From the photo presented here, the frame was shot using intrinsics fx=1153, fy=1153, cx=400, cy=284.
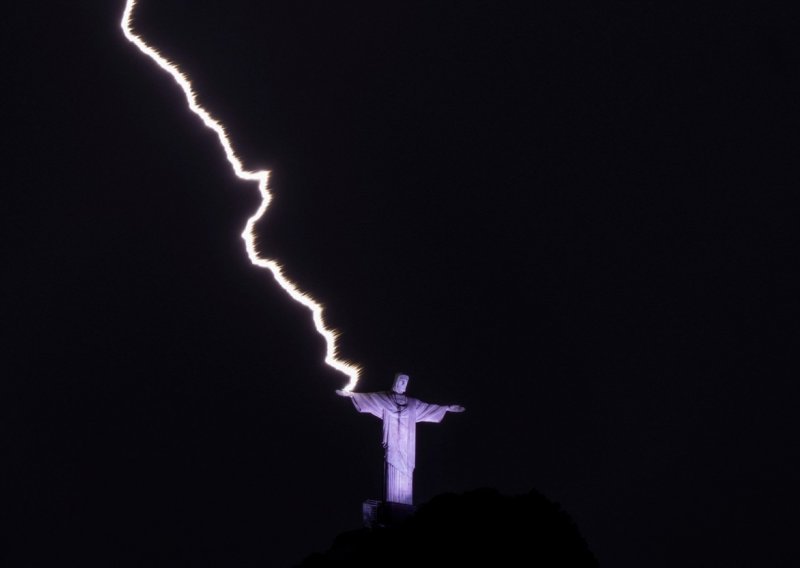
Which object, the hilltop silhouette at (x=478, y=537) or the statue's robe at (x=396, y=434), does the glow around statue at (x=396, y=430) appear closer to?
the statue's robe at (x=396, y=434)

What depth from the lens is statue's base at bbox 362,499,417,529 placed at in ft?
58.0

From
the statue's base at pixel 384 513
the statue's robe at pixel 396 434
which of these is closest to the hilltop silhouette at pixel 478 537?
the statue's base at pixel 384 513

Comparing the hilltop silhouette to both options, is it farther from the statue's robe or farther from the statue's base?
the statue's robe

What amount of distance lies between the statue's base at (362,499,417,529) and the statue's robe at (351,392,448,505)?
240 mm

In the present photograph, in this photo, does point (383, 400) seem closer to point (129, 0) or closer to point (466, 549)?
point (466, 549)

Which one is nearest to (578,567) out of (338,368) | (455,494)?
(455,494)

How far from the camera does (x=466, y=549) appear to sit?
15.9 m

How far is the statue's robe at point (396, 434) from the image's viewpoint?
18188 millimetres

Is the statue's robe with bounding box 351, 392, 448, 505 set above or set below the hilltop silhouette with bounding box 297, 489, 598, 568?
above

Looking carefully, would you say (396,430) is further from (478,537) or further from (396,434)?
(478,537)

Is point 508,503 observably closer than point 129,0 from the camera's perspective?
Yes

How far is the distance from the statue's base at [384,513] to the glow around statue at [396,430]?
0.24 metres

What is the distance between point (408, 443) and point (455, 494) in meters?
1.64

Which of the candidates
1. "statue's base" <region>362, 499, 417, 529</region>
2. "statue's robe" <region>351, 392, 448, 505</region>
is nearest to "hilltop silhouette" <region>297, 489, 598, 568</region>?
"statue's base" <region>362, 499, 417, 529</region>
